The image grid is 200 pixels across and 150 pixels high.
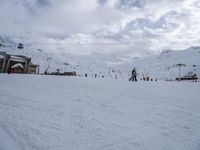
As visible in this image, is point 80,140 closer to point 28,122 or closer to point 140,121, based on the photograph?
point 28,122

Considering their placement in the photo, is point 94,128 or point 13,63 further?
point 13,63

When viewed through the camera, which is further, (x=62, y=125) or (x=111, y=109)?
(x=111, y=109)

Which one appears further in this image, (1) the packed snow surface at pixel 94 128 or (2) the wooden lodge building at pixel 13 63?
(2) the wooden lodge building at pixel 13 63

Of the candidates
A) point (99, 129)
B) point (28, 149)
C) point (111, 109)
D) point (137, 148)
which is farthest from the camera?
point (111, 109)

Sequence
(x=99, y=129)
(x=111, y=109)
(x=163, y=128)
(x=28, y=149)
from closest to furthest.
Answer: (x=28, y=149)
(x=99, y=129)
(x=163, y=128)
(x=111, y=109)

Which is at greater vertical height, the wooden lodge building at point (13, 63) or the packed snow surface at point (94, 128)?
the wooden lodge building at point (13, 63)

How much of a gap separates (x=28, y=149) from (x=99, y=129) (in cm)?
177

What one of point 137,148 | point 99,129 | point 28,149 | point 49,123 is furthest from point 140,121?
point 28,149

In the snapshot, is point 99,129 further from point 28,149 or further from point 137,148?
point 28,149

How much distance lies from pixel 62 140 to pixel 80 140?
0.33 m

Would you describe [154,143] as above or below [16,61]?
below

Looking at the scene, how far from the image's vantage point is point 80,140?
14.5 feet

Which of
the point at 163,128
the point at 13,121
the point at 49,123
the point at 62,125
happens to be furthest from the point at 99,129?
the point at 13,121

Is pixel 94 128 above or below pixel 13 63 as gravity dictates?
below
